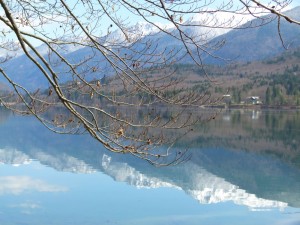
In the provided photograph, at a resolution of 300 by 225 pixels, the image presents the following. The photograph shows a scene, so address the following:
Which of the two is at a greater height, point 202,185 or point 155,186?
point 202,185

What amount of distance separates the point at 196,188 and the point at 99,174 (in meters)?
7.63

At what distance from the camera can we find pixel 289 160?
37.7 m

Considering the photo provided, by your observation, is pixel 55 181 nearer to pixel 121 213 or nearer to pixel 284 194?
pixel 121 213

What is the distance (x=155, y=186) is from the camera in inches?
1151

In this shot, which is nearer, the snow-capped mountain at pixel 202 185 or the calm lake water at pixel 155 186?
the calm lake water at pixel 155 186

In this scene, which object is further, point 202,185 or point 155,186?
point 202,185

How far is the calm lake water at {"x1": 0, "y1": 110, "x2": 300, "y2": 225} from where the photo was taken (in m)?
21.5

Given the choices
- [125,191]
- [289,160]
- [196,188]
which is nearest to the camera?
[125,191]

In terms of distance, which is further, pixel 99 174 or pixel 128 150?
pixel 99 174

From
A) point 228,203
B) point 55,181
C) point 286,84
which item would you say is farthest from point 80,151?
point 286,84

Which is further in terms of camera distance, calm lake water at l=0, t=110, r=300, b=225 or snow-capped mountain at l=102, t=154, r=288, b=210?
snow-capped mountain at l=102, t=154, r=288, b=210

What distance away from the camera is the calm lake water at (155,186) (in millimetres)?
21547

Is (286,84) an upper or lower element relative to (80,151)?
upper

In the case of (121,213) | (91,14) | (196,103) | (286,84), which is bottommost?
(121,213)
